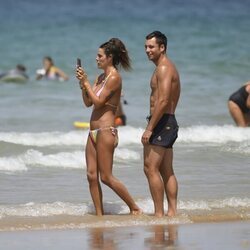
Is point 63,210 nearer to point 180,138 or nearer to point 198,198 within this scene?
point 198,198

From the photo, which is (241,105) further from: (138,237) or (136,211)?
(138,237)

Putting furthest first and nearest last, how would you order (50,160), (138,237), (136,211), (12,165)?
1. (50,160)
2. (12,165)
3. (136,211)
4. (138,237)

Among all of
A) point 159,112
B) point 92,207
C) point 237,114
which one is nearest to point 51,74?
point 237,114

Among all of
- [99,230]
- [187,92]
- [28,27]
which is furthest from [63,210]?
[28,27]

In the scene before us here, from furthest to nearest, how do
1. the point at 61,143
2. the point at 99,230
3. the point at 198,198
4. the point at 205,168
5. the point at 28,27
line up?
the point at 28,27, the point at 61,143, the point at 205,168, the point at 198,198, the point at 99,230

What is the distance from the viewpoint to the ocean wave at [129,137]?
1435 centimetres

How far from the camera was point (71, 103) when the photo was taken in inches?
782

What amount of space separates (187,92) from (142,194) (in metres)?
10.9

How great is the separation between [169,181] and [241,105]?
6405 mm

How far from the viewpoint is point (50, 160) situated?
12.3 metres

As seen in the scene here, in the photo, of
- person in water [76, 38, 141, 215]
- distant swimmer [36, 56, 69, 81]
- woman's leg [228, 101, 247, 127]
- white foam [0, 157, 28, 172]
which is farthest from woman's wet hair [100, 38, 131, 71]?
distant swimmer [36, 56, 69, 81]

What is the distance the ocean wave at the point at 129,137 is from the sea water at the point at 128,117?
0.05 feet

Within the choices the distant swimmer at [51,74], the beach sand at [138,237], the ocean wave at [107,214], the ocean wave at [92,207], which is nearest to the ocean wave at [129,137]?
the ocean wave at [92,207]

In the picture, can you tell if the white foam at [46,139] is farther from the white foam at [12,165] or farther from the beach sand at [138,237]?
the beach sand at [138,237]
